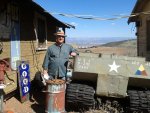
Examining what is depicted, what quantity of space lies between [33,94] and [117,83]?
141 inches

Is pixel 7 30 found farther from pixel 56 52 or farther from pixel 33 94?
pixel 33 94

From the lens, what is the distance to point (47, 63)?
8078 mm

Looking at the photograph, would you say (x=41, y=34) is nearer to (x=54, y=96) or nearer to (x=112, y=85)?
(x=54, y=96)

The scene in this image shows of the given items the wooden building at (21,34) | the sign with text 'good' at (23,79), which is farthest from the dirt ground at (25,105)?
the wooden building at (21,34)

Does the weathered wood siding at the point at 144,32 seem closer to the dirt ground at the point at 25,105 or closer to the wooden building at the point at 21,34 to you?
the wooden building at the point at 21,34

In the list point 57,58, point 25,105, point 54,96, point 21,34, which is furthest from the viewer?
point 21,34

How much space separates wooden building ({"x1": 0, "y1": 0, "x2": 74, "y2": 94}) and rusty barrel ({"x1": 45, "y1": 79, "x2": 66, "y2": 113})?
3.89 feet

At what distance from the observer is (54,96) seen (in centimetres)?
755

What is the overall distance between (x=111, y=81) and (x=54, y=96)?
A: 4.25 feet

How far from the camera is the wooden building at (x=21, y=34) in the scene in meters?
8.62

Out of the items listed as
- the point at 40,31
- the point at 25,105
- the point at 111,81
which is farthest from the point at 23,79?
the point at 40,31

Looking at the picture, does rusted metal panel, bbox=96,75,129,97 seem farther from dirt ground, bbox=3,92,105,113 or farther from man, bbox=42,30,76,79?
man, bbox=42,30,76,79

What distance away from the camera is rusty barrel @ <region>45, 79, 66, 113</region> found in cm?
754

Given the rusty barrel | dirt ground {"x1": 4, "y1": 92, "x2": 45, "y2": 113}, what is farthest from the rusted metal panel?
dirt ground {"x1": 4, "y1": 92, "x2": 45, "y2": 113}
